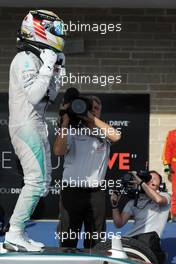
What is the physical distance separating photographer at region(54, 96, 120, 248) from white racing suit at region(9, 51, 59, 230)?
2.45ft

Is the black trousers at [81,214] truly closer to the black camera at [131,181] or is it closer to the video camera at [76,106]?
Answer: the black camera at [131,181]

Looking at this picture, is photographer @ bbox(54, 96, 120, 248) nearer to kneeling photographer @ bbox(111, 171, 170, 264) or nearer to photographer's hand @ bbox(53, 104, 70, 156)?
photographer's hand @ bbox(53, 104, 70, 156)

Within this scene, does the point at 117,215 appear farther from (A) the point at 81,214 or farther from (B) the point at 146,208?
(A) the point at 81,214

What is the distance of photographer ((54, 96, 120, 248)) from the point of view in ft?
14.7

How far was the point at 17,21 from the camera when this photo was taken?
8188 millimetres

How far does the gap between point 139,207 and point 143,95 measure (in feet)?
11.7

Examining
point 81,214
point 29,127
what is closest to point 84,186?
point 81,214

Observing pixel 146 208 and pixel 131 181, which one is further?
pixel 146 208

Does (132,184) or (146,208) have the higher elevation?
(132,184)

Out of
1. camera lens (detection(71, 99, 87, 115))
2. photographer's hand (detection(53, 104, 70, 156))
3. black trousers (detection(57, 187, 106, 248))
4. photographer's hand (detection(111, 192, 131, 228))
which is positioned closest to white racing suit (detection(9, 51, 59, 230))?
camera lens (detection(71, 99, 87, 115))

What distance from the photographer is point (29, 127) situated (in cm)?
363

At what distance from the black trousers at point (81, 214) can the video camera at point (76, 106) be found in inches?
24.1

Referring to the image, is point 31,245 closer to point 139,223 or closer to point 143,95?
point 139,223

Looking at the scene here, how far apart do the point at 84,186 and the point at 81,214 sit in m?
0.25
